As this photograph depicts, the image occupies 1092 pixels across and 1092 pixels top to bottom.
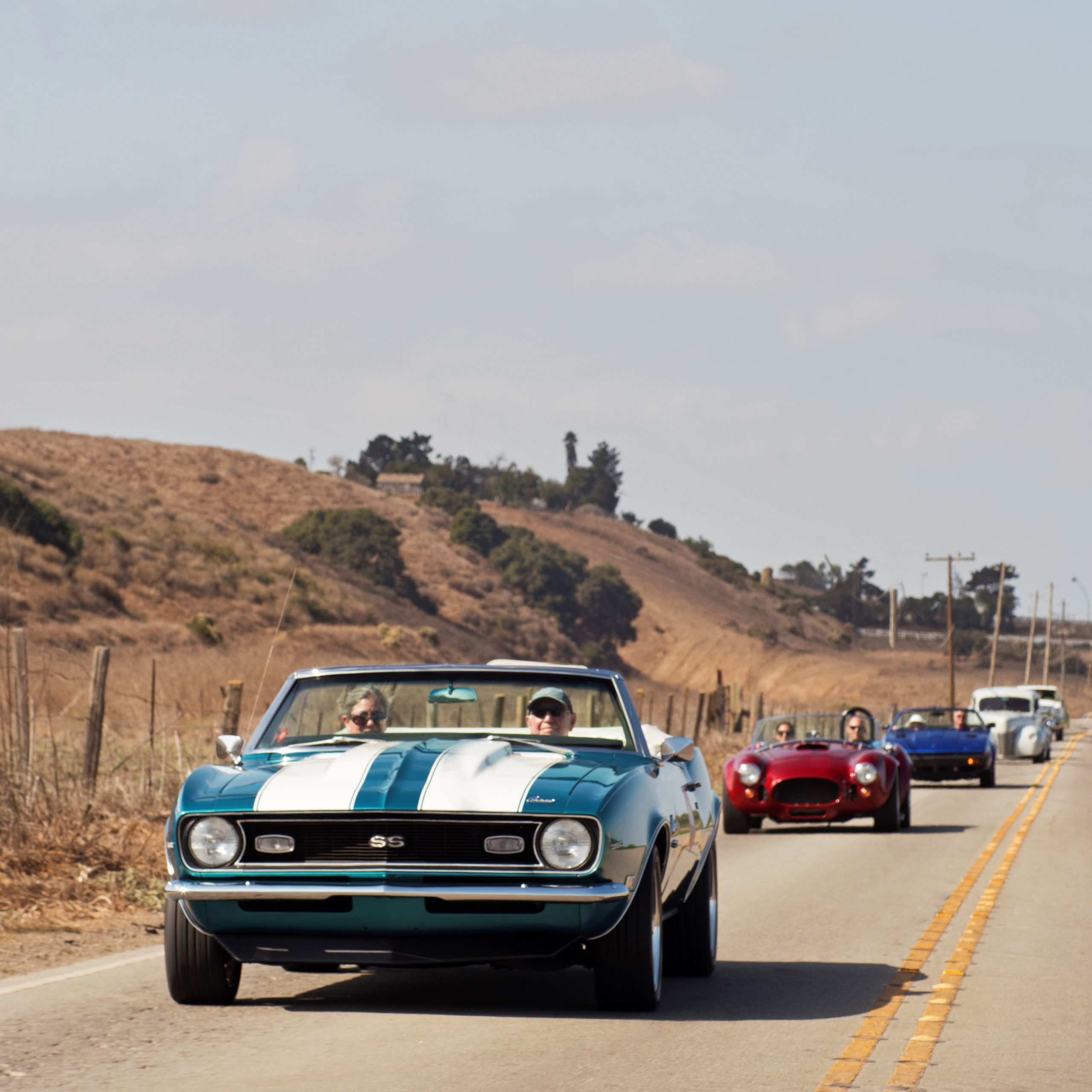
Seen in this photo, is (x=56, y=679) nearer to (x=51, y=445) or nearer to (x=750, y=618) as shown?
(x=51, y=445)

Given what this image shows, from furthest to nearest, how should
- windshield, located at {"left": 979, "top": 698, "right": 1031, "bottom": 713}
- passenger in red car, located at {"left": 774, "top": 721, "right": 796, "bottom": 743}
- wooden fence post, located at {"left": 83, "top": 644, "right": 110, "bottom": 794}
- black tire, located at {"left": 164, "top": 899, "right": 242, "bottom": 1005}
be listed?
1. windshield, located at {"left": 979, "top": 698, "right": 1031, "bottom": 713}
2. passenger in red car, located at {"left": 774, "top": 721, "right": 796, "bottom": 743}
3. wooden fence post, located at {"left": 83, "top": 644, "right": 110, "bottom": 794}
4. black tire, located at {"left": 164, "top": 899, "right": 242, "bottom": 1005}

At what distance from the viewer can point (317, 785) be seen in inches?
273

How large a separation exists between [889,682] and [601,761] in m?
110

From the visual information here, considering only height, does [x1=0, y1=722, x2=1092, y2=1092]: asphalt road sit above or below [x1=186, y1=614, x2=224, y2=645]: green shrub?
below

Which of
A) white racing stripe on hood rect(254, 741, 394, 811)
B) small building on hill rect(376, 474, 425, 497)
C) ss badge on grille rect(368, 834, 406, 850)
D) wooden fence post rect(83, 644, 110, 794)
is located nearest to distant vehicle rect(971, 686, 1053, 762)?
wooden fence post rect(83, 644, 110, 794)

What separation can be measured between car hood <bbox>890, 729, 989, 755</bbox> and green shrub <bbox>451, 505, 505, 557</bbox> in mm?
84218

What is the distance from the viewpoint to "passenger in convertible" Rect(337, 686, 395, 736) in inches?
326

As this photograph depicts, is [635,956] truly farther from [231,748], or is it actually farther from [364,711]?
[231,748]

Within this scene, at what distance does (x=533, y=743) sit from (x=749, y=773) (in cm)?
1132

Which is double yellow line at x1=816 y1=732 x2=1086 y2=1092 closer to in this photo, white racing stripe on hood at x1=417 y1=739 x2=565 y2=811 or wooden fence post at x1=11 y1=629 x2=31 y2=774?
white racing stripe on hood at x1=417 y1=739 x2=565 y2=811

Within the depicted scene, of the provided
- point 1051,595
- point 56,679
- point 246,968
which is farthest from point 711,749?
point 1051,595

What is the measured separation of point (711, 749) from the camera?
35.1 meters

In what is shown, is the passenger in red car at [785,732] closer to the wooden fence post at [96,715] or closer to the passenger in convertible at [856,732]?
the passenger in convertible at [856,732]

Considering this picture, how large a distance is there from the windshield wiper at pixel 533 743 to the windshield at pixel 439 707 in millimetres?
64
